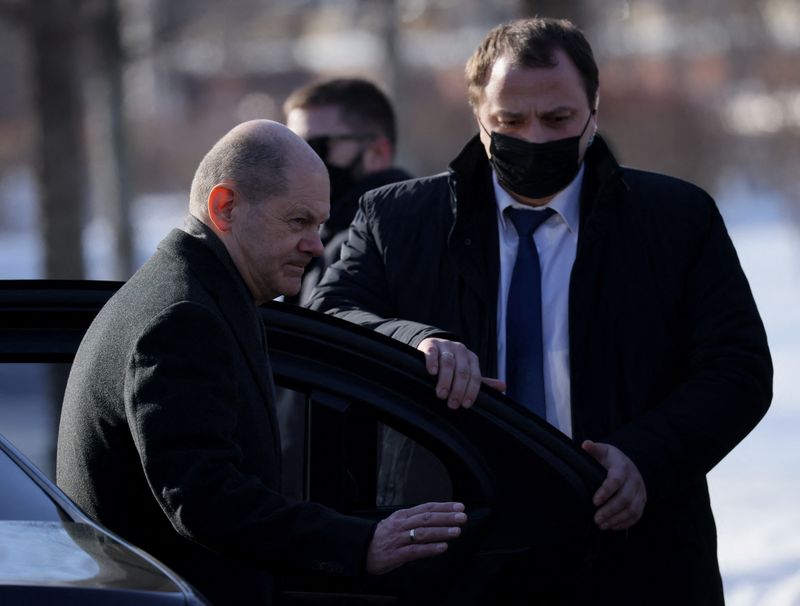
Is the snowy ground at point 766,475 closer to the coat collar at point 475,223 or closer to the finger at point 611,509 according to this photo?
the coat collar at point 475,223

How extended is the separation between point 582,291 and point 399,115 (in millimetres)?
15468

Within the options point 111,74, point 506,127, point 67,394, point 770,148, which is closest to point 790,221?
point 770,148

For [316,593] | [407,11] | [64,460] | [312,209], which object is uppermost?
[407,11]

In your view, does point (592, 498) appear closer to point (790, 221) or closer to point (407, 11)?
point (790, 221)

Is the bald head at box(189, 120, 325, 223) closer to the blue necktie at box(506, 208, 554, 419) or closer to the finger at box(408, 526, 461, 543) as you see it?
the finger at box(408, 526, 461, 543)

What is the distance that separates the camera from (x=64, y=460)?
2734 mm

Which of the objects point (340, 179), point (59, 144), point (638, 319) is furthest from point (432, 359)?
point (59, 144)

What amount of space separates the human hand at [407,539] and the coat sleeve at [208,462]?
0.02m

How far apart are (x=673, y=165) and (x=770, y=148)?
6.54ft

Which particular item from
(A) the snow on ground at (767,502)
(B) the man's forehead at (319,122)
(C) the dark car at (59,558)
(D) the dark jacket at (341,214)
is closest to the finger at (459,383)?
(C) the dark car at (59,558)

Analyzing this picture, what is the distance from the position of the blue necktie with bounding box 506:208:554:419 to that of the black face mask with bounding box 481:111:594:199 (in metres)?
0.16

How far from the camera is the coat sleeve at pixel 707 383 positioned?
3320 mm

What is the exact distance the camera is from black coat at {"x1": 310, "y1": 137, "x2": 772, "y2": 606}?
11.1 ft

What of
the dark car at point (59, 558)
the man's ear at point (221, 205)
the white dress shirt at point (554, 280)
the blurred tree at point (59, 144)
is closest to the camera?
the dark car at point (59, 558)
